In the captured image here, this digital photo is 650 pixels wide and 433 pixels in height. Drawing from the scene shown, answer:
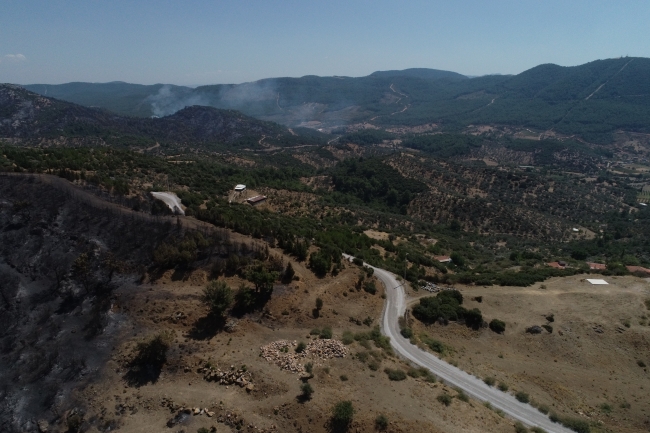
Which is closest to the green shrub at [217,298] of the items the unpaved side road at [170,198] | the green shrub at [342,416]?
the green shrub at [342,416]

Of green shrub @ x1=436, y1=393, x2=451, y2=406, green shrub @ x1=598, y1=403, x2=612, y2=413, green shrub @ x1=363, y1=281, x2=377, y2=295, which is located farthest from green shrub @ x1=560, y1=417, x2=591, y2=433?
green shrub @ x1=363, y1=281, x2=377, y2=295

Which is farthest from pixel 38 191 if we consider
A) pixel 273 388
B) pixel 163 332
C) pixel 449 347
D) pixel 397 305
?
pixel 449 347

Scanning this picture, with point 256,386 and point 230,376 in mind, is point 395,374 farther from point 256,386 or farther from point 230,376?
point 230,376

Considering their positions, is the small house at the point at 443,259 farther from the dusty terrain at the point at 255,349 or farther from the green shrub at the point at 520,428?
the green shrub at the point at 520,428

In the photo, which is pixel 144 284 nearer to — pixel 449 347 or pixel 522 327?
pixel 449 347

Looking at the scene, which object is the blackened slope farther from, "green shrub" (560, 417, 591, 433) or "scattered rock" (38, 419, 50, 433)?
"green shrub" (560, 417, 591, 433)

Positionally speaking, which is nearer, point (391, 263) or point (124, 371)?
point (124, 371)

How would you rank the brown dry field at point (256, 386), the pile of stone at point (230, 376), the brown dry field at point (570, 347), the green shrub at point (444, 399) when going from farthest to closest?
the brown dry field at point (570, 347) < the pile of stone at point (230, 376) < the green shrub at point (444, 399) < the brown dry field at point (256, 386)
